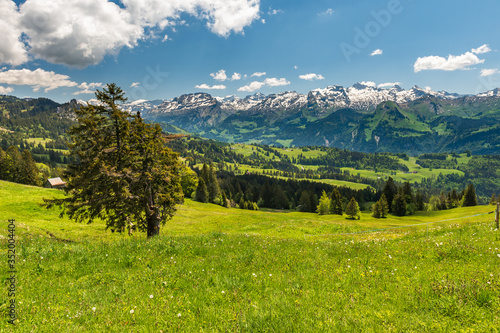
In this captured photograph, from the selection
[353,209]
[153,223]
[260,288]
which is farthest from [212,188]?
[260,288]

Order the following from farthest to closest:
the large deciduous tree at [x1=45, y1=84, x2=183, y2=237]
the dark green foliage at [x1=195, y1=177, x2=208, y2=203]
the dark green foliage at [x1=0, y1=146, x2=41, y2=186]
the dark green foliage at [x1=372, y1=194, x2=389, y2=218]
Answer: the dark green foliage at [x1=195, y1=177, x2=208, y2=203], the dark green foliage at [x1=0, y1=146, x2=41, y2=186], the dark green foliage at [x1=372, y1=194, x2=389, y2=218], the large deciduous tree at [x1=45, y1=84, x2=183, y2=237]

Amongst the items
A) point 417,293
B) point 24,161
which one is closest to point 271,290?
point 417,293

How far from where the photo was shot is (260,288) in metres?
7.54

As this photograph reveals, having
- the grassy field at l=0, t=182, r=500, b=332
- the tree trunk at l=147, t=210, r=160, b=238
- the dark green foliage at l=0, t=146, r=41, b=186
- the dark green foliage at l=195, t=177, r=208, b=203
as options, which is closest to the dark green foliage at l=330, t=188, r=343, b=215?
the dark green foliage at l=195, t=177, r=208, b=203

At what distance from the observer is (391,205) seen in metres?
109

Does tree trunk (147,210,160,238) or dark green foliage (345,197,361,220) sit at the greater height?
tree trunk (147,210,160,238)

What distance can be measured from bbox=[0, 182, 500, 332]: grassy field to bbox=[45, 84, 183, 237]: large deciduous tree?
989 centimetres

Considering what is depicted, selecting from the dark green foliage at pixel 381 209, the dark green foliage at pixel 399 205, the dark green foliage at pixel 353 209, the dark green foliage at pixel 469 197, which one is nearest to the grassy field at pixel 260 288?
the dark green foliage at pixel 353 209

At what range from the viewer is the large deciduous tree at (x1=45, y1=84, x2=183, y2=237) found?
20.7 metres

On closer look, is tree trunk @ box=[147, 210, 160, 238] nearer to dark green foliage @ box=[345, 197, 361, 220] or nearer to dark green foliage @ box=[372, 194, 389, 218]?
dark green foliage @ box=[345, 197, 361, 220]

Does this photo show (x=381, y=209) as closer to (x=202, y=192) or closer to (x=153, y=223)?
(x=202, y=192)

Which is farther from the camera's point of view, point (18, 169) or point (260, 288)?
point (18, 169)

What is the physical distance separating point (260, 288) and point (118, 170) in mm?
19352

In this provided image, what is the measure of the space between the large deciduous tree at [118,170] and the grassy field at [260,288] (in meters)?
9.89
